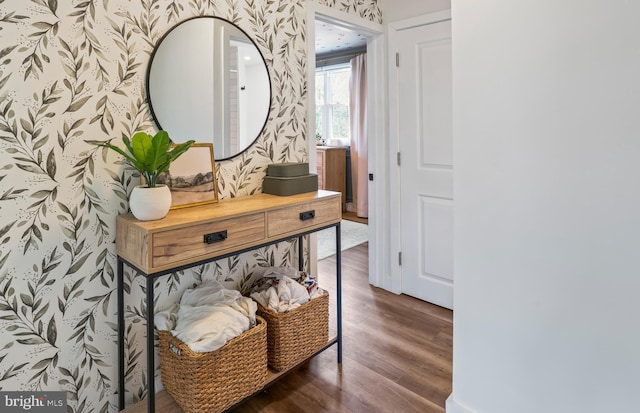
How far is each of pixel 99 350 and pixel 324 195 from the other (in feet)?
4.05

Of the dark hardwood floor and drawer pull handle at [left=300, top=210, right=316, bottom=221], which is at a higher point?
drawer pull handle at [left=300, top=210, right=316, bottom=221]

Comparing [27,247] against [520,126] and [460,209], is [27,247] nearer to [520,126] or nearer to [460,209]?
[460,209]

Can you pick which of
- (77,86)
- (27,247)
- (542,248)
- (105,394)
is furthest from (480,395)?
(77,86)

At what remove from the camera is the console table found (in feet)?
4.39

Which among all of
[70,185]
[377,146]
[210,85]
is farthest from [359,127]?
[70,185]

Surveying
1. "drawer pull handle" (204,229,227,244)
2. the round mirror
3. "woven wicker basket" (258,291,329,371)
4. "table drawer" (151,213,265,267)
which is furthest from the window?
"drawer pull handle" (204,229,227,244)

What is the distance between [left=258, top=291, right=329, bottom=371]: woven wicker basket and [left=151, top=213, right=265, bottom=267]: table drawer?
0.44 m

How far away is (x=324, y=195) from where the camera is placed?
79.0 inches

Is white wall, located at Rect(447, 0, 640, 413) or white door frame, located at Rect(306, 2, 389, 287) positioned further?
white door frame, located at Rect(306, 2, 389, 287)

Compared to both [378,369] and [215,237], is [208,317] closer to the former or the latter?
[215,237]

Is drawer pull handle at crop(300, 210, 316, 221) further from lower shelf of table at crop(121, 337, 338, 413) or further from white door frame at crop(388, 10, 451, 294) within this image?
white door frame at crop(388, 10, 451, 294)

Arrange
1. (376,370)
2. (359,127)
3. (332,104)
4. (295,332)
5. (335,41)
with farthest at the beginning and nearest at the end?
1. (332,104)
2. (359,127)
3. (335,41)
4. (376,370)
5. (295,332)

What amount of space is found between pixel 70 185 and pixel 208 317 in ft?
2.46

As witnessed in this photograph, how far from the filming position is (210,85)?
1865 millimetres
